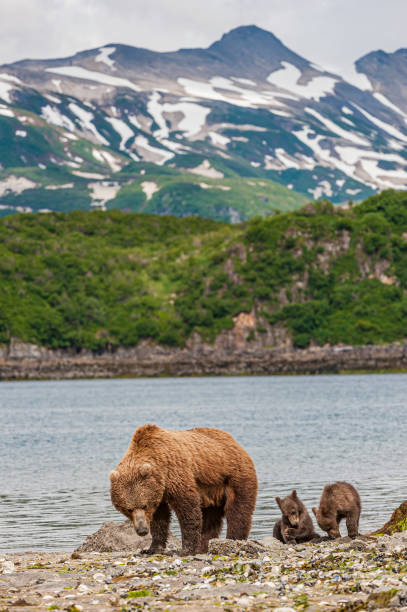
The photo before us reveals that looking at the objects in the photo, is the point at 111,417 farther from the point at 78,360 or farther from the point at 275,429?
the point at 78,360

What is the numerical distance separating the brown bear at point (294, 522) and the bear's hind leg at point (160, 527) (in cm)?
330

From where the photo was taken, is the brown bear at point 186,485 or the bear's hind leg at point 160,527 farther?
the bear's hind leg at point 160,527

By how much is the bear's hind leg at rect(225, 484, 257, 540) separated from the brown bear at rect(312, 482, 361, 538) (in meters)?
3.05

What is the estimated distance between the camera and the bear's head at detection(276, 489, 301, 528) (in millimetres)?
18547

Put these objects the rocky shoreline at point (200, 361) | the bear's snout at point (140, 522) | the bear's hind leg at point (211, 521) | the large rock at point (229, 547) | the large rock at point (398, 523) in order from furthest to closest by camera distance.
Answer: the rocky shoreline at point (200, 361), the large rock at point (398, 523), the bear's hind leg at point (211, 521), the large rock at point (229, 547), the bear's snout at point (140, 522)

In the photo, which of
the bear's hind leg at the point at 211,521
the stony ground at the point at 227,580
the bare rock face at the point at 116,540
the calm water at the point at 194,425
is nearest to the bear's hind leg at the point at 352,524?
the stony ground at the point at 227,580

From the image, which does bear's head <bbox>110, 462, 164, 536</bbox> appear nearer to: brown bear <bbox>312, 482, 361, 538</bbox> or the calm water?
brown bear <bbox>312, 482, 361, 538</bbox>

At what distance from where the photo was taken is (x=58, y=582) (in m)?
14.2

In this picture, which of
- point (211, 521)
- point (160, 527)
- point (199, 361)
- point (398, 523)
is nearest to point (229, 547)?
point (211, 521)

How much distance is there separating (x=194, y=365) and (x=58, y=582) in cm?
17166

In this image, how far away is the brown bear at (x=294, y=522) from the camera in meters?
18.6

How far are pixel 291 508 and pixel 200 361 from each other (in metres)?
168

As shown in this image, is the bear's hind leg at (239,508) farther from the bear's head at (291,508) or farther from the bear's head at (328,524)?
the bear's head at (328,524)

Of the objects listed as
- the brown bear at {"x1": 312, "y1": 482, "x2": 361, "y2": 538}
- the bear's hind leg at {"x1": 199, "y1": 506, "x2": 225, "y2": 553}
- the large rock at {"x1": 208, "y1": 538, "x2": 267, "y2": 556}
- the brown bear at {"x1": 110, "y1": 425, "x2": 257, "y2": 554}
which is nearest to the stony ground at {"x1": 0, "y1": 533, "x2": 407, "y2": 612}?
the large rock at {"x1": 208, "y1": 538, "x2": 267, "y2": 556}
